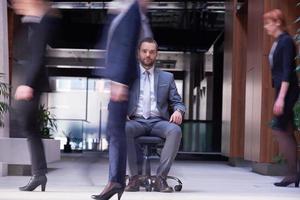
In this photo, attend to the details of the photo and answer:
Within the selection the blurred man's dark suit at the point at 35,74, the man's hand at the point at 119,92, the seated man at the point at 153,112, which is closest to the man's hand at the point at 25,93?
the blurred man's dark suit at the point at 35,74

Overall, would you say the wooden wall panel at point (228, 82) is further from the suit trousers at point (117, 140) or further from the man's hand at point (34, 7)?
the suit trousers at point (117, 140)

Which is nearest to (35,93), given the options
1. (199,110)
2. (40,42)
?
(40,42)

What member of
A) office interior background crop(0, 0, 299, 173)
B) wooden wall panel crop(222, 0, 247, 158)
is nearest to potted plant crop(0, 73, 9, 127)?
office interior background crop(0, 0, 299, 173)

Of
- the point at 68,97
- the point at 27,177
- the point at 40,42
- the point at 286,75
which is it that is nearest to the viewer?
the point at 40,42

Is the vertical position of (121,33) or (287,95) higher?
(121,33)

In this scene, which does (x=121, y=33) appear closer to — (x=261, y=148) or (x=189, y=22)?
(x=261, y=148)

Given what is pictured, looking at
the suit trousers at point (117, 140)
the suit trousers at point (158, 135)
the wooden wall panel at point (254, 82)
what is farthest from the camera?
the wooden wall panel at point (254, 82)

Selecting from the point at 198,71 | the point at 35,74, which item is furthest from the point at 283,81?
the point at 198,71

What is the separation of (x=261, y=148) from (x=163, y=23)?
1355 centimetres

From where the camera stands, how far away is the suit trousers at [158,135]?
5352 mm

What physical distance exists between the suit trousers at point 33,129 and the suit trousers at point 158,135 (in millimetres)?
871

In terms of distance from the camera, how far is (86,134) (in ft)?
81.3

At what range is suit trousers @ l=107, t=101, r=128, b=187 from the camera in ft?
13.5

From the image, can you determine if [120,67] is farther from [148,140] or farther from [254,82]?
[254,82]
